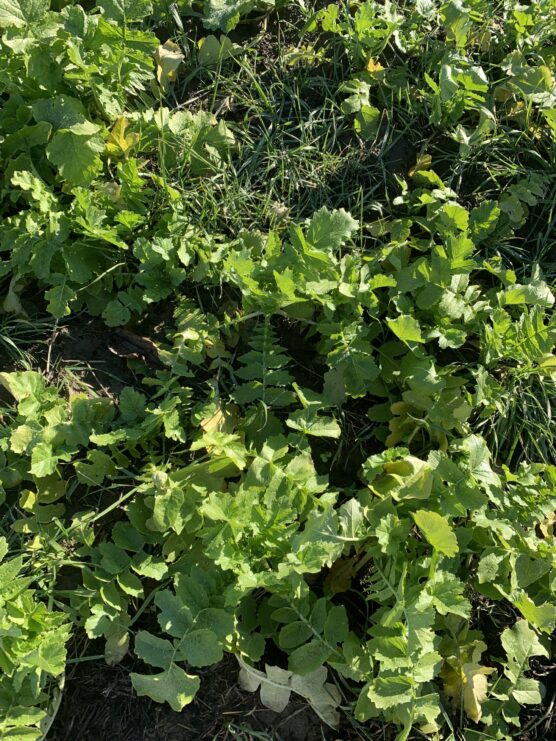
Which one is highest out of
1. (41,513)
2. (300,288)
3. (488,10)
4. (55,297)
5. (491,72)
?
(488,10)

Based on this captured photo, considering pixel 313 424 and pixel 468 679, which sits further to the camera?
pixel 313 424

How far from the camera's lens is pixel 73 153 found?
2.38 metres

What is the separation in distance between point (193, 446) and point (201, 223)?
86 cm

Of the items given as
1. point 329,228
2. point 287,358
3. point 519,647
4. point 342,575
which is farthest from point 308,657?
point 329,228

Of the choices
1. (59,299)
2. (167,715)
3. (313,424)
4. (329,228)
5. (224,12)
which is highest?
(224,12)

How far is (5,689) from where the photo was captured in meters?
1.96

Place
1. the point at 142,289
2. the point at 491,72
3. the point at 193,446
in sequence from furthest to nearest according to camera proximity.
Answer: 1. the point at 491,72
2. the point at 142,289
3. the point at 193,446

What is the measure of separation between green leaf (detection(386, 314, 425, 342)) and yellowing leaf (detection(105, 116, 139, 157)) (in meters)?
1.08

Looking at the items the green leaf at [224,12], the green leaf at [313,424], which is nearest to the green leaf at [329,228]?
the green leaf at [313,424]

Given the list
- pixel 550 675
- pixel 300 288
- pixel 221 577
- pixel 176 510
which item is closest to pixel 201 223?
pixel 300 288

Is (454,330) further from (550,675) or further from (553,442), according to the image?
(550,675)

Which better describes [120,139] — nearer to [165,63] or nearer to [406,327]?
[165,63]

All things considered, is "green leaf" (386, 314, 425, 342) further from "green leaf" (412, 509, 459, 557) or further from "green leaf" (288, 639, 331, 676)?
"green leaf" (288, 639, 331, 676)

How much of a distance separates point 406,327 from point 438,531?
63 cm
